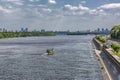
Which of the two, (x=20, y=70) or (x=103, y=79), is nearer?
(x=103, y=79)

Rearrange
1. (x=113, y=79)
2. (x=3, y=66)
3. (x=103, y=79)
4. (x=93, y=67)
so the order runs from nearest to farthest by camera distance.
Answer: (x=113, y=79) < (x=103, y=79) < (x=93, y=67) < (x=3, y=66)

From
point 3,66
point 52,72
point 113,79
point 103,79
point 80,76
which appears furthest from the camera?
point 3,66

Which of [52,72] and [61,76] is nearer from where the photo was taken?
[61,76]

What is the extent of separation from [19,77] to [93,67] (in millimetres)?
24093

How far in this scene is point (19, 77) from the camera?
223 ft

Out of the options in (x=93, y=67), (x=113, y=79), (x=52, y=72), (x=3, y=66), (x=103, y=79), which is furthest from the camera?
(x=3, y=66)

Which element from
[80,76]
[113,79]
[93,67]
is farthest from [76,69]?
[113,79]

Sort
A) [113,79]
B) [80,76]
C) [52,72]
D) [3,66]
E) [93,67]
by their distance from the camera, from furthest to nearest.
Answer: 1. [3,66]
2. [93,67]
3. [52,72]
4. [80,76]
5. [113,79]

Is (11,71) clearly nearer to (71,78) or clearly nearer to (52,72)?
(52,72)

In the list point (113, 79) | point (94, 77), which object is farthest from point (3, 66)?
point (113, 79)

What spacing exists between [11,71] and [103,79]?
87.8ft

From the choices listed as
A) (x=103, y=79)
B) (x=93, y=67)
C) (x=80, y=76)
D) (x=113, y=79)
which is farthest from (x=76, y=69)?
(x=113, y=79)

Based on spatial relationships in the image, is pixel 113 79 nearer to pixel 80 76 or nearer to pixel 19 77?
pixel 80 76

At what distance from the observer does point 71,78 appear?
216 feet
